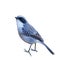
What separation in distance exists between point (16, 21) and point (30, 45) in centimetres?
21

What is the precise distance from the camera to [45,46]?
8.62m

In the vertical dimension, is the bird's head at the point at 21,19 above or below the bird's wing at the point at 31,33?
above

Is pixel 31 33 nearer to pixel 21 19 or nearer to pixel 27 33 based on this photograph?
pixel 27 33

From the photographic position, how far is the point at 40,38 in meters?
8.58

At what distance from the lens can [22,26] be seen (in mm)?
8578

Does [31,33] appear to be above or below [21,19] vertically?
below

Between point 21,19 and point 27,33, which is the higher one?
point 21,19

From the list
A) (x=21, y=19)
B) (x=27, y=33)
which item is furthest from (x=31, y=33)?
(x=21, y=19)

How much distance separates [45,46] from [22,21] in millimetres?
260

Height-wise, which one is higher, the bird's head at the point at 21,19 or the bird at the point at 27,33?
the bird's head at the point at 21,19

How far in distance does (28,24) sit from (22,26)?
57 millimetres

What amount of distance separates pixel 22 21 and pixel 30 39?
150mm

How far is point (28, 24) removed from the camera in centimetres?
861

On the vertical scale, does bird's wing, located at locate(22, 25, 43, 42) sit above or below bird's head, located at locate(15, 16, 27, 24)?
below
